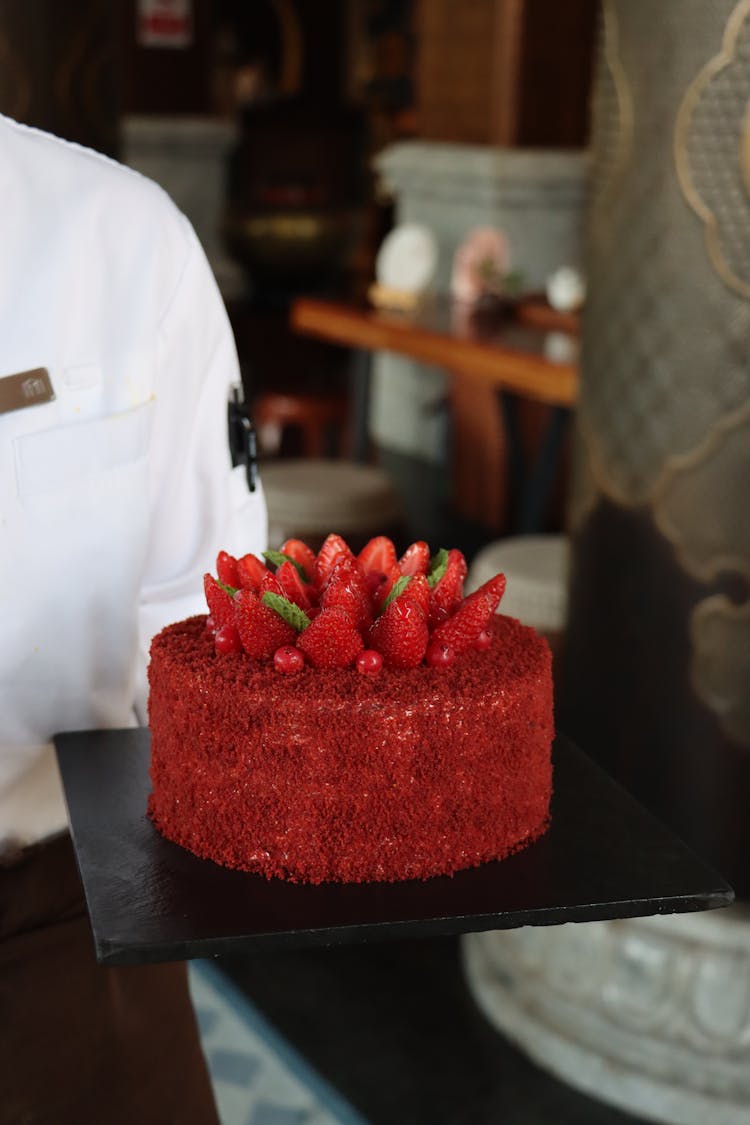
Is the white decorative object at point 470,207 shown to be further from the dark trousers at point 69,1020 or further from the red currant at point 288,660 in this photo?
the red currant at point 288,660

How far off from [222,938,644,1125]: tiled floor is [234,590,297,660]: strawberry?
1460 millimetres

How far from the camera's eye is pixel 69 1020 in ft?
4.18

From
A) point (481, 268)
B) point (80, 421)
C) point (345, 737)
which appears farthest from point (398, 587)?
point (481, 268)

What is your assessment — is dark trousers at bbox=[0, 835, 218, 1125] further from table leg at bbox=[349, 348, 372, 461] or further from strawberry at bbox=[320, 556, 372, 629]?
table leg at bbox=[349, 348, 372, 461]

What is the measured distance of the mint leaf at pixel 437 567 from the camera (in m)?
1.20

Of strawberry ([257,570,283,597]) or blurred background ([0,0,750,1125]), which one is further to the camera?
blurred background ([0,0,750,1125])

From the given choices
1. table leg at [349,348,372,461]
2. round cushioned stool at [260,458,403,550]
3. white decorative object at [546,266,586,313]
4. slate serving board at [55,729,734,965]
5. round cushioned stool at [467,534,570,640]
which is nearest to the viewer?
slate serving board at [55,729,734,965]

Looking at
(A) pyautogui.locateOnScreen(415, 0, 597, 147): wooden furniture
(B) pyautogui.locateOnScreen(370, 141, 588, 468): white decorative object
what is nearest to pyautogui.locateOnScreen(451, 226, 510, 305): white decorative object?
(B) pyautogui.locateOnScreen(370, 141, 588, 468): white decorative object

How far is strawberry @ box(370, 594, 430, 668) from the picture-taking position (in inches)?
42.8

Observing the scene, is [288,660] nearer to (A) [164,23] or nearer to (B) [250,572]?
(B) [250,572]

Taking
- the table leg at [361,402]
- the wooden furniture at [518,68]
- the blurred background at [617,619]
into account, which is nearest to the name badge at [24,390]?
the blurred background at [617,619]

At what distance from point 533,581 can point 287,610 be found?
219 centimetres

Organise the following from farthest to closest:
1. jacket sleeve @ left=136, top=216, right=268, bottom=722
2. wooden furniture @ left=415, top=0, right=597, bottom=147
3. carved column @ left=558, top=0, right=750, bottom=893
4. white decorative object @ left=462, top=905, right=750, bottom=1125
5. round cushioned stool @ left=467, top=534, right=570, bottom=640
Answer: wooden furniture @ left=415, top=0, right=597, bottom=147
round cushioned stool @ left=467, top=534, right=570, bottom=640
white decorative object @ left=462, top=905, right=750, bottom=1125
carved column @ left=558, top=0, right=750, bottom=893
jacket sleeve @ left=136, top=216, right=268, bottom=722

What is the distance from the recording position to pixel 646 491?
85.6 inches
